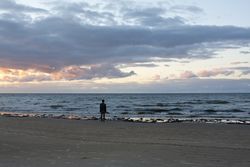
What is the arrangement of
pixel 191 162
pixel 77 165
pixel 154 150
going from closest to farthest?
pixel 77 165, pixel 191 162, pixel 154 150

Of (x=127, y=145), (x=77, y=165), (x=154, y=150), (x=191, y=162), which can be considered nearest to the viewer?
(x=77, y=165)

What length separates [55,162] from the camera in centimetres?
1125

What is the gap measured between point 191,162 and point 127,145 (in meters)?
4.29

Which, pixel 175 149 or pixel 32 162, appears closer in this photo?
pixel 32 162

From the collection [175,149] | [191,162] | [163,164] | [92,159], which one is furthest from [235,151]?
[92,159]

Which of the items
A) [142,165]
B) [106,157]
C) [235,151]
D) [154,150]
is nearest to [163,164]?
[142,165]

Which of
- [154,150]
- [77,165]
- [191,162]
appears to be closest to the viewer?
[77,165]

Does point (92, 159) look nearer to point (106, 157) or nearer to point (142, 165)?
point (106, 157)

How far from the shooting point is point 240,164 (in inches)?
449

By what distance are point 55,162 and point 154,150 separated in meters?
4.01

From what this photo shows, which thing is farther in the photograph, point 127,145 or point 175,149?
point 127,145

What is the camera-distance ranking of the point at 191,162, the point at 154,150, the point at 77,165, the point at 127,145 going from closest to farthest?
the point at 77,165
the point at 191,162
the point at 154,150
the point at 127,145

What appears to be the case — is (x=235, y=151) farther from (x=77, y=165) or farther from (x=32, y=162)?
(x=32, y=162)

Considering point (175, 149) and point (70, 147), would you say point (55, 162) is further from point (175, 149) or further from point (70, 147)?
point (175, 149)
